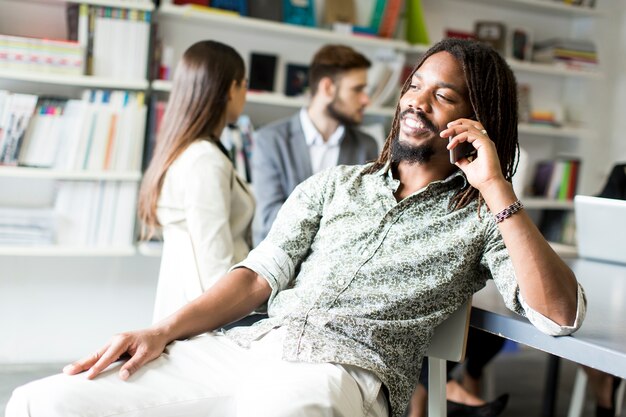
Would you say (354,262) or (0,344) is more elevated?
(354,262)

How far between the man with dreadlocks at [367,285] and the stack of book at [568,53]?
283 centimetres

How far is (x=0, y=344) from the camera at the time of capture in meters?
3.34

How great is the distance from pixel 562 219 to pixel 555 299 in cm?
316

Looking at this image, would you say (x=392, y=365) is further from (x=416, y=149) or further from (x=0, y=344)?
(x=0, y=344)

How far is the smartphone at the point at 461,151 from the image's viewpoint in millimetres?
1483

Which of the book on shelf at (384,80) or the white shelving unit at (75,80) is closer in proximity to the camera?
the white shelving unit at (75,80)

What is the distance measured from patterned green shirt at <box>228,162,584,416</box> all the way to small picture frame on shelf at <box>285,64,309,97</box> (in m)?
2.14

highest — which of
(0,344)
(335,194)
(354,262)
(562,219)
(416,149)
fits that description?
(416,149)

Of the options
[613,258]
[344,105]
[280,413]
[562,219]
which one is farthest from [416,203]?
[562,219]

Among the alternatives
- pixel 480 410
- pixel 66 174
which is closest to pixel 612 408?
pixel 480 410

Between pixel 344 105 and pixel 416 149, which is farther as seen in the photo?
pixel 344 105

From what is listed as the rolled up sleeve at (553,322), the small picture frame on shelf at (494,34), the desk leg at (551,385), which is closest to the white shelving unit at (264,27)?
the small picture frame on shelf at (494,34)

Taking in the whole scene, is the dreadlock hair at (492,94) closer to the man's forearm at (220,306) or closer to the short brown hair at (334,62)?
the man's forearm at (220,306)

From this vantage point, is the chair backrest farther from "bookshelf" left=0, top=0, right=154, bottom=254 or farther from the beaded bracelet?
"bookshelf" left=0, top=0, right=154, bottom=254
